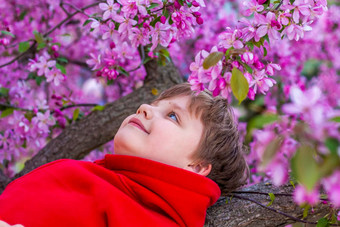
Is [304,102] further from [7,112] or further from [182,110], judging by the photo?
[7,112]

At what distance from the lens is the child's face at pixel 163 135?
162 centimetres

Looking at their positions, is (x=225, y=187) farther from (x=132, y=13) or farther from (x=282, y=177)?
(x=282, y=177)

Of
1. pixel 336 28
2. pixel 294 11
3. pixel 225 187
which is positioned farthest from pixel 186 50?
pixel 294 11

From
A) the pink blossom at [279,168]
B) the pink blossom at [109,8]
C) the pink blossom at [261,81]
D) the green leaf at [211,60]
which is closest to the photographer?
the pink blossom at [279,168]

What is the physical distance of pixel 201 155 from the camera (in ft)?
5.67

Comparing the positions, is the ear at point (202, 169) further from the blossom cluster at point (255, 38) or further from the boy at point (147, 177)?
the blossom cluster at point (255, 38)

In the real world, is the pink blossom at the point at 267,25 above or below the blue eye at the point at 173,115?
above

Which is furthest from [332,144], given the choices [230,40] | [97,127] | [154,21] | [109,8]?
[97,127]

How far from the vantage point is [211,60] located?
3.91 feet

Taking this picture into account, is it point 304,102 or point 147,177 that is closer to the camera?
point 304,102

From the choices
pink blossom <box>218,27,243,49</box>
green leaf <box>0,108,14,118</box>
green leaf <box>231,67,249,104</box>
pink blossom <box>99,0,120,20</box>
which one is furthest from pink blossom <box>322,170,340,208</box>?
green leaf <box>0,108,14,118</box>

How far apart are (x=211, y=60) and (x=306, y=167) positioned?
0.55 metres

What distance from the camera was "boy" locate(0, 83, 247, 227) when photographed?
1442mm

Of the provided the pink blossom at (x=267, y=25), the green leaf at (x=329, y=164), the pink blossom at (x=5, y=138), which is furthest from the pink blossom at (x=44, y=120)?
the green leaf at (x=329, y=164)
